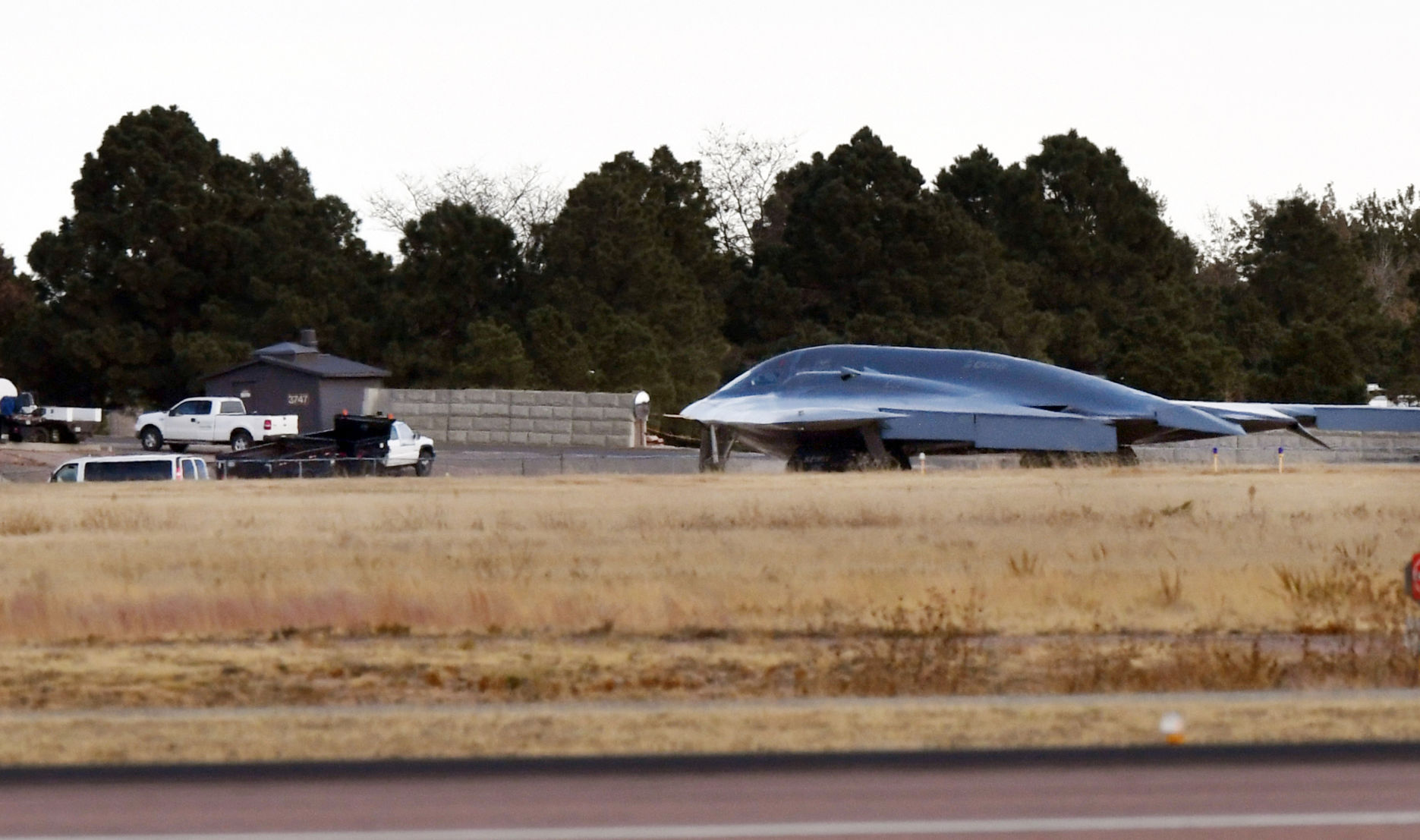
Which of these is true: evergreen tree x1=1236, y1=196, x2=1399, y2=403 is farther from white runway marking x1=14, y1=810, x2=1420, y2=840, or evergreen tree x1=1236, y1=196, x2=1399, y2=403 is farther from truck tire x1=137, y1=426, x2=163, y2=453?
white runway marking x1=14, y1=810, x2=1420, y2=840

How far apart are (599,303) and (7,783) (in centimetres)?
5677

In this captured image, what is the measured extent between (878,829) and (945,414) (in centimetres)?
2993

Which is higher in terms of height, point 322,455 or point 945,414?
point 945,414

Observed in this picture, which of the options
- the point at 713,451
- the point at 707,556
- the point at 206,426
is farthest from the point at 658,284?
the point at 707,556

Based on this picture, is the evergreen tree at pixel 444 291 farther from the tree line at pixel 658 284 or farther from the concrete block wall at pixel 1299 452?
the concrete block wall at pixel 1299 452

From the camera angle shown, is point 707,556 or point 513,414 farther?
point 513,414

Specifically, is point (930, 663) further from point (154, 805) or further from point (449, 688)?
point (154, 805)

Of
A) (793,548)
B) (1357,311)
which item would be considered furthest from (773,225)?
(793,548)

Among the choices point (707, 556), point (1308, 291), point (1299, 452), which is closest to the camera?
point (707, 556)

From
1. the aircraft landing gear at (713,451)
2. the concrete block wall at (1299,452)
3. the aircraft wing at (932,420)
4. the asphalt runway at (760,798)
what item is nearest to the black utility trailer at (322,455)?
the aircraft landing gear at (713,451)

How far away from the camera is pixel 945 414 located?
3762 cm

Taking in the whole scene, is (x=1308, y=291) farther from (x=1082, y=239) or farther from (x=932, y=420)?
(x=932, y=420)

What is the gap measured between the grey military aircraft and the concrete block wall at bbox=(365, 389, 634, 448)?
1692 centimetres

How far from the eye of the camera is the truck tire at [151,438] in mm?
55719
